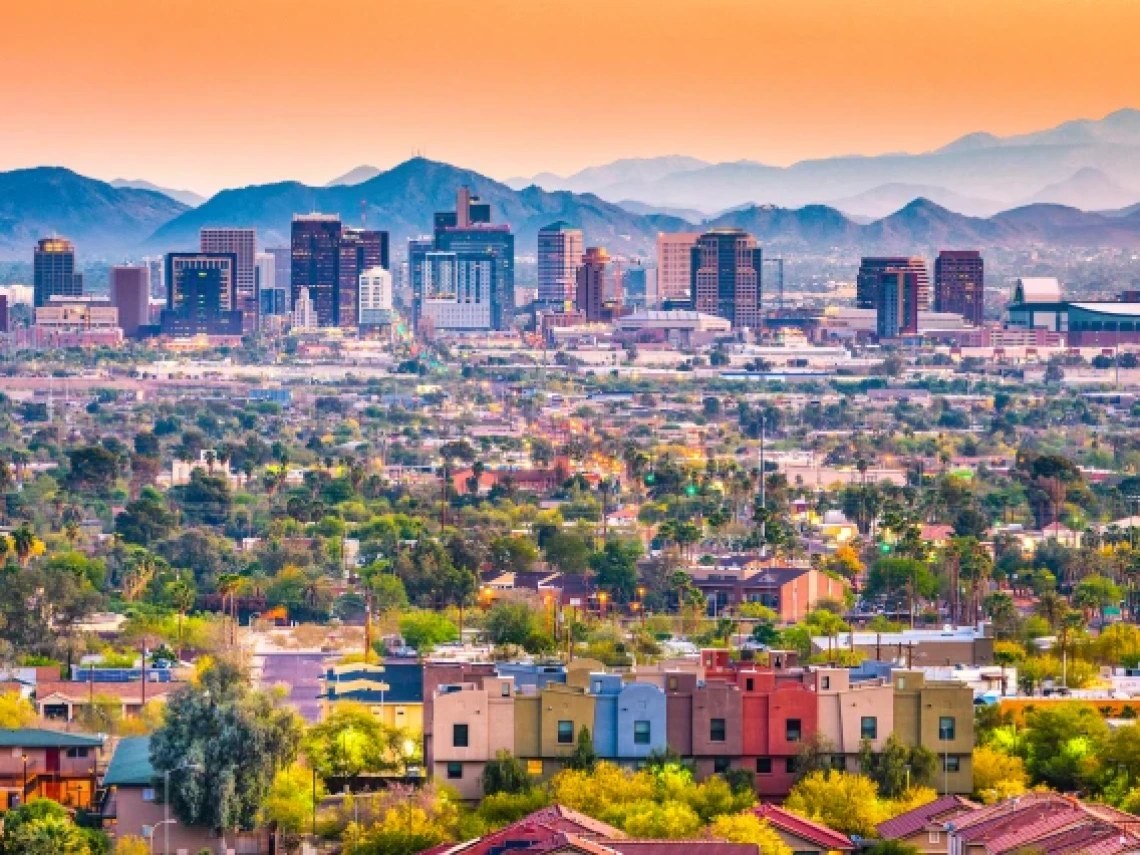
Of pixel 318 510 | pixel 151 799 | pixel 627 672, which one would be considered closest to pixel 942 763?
pixel 627 672

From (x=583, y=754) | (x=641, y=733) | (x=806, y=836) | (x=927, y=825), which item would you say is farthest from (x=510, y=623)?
(x=806, y=836)

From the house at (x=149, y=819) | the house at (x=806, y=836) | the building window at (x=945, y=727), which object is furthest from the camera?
the building window at (x=945, y=727)

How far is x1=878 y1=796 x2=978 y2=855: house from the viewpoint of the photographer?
38869 mm

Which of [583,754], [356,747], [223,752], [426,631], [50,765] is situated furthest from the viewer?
[426,631]

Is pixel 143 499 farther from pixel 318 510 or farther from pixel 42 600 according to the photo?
pixel 42 600

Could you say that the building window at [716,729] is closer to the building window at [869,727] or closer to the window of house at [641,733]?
the window of house at [641,733]

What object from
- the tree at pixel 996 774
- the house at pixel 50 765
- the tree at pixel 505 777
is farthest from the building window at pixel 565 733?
the house at pixel 50 765

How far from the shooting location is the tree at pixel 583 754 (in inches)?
1745

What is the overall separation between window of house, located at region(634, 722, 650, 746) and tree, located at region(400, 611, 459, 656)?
18.8 m

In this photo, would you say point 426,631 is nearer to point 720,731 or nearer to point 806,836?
point 720,731

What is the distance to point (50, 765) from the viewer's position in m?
46.6

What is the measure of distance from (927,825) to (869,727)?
646cm

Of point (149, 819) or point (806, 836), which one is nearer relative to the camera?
point (806, 836)

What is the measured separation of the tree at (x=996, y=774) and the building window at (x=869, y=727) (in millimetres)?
1288
